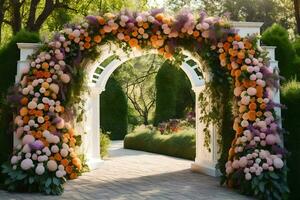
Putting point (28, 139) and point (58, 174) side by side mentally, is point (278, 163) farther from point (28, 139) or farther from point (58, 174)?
point (28, 139)

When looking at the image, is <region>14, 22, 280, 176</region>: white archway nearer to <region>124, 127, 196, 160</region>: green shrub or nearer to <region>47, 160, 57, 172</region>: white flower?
<region>47, 160, 57, 172</region>: white flower

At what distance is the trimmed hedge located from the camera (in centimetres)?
875

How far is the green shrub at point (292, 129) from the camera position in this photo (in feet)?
24.8

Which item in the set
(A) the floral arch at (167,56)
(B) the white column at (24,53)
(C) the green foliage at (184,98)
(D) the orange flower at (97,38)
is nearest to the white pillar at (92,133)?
(A) the floral arch at (167,56)

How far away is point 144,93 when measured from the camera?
118ft

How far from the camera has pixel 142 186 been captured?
815cm

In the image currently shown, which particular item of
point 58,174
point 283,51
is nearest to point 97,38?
point 58,174

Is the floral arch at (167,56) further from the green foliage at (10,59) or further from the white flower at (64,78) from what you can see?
the green foliage at (10,59)

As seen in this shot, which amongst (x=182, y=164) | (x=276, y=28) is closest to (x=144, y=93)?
(x=182, y=164)

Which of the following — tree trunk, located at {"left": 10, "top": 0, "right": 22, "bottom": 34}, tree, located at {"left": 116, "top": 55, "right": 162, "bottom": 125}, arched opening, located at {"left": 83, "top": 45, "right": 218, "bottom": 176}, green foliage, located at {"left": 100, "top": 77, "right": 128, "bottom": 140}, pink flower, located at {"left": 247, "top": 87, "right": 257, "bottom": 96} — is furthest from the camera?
tree, located at {"left": 116, "top": 55, "right": 162, "bottom": 125}

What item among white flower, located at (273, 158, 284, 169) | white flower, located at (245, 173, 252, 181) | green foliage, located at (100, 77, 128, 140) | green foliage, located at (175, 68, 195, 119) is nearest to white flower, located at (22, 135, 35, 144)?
white flower, located at (245, 173, 252, 181)

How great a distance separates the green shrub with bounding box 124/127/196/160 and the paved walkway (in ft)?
8.10

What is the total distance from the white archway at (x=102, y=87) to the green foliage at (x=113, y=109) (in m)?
12.7

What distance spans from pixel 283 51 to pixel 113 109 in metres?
16.0
